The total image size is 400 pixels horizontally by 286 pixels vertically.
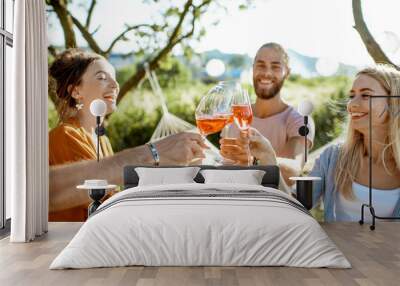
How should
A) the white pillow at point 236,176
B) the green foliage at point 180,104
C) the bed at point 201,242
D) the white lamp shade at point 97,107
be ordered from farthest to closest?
the green foliage at point 180,104, the white lamp shade at point 97,107, the white pillow at point 236,176, the bed at point 201,242

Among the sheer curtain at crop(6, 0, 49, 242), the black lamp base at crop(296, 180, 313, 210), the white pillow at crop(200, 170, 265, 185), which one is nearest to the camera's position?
the sheer curtain at crop(6, 0, 49, 242)

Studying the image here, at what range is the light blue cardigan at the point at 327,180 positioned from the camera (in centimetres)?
712

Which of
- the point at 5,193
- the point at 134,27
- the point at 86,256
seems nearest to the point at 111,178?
the point at 5,193

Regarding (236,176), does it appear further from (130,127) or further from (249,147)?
(130,127)

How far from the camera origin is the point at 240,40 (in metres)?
7.32

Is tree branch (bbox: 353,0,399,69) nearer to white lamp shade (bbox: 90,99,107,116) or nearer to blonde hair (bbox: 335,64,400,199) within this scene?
blonde hair (bbox: 335,64,400,199)

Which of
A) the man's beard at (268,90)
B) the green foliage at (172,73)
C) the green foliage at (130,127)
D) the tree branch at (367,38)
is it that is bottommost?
the green foliage at (130,127)

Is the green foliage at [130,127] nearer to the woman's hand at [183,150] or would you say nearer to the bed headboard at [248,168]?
the woman's hand at [183,150]

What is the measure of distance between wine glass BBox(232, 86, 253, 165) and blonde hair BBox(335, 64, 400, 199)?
41.7 inches

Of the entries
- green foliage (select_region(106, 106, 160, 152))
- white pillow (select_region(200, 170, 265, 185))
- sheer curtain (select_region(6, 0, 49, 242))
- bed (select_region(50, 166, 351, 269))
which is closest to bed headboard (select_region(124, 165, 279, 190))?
white pillow (select_region(200, 170, 265, 185))

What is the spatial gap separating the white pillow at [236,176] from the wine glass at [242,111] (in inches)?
23.2

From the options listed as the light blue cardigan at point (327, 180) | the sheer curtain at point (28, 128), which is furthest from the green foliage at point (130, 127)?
the light blue cardigan at point (327, 180)

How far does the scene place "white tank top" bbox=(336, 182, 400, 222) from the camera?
23.1 ft

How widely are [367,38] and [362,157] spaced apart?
4.47 ft
